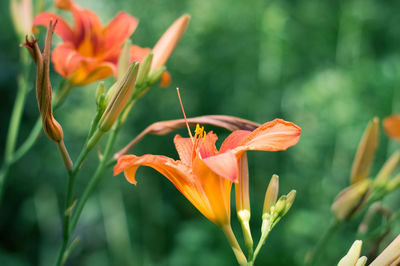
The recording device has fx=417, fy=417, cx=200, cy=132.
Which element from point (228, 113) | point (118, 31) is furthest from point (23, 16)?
point (228, 113)

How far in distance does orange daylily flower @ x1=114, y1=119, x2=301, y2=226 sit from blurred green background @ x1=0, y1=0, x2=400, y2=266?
4.96 feet

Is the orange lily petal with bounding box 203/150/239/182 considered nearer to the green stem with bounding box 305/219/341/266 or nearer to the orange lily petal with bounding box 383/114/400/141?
the green stem with bounding box 305/219/341/266

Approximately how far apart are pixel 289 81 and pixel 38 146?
6.24 ft

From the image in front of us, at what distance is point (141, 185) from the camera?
2900 millimetres

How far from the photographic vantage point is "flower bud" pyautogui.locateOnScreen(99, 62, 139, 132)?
2.13 feet

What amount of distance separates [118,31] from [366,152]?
25.5 inches

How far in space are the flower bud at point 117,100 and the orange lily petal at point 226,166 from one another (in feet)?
0.59

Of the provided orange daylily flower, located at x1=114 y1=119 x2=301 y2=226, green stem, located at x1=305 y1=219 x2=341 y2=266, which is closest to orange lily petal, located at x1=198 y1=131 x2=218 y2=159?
orange daylily flower, located at x1=114 y1=119 x2=301 y2=226

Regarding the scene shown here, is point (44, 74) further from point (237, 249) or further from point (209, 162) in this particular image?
point (237, 249)

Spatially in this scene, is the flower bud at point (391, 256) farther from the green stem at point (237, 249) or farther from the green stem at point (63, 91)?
the green stem at point (63, 91)

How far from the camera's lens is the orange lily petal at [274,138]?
0.59 m

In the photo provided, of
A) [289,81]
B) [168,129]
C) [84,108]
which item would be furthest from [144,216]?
[168,129]

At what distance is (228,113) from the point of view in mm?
3045

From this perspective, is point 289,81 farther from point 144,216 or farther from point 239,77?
point 144,216
